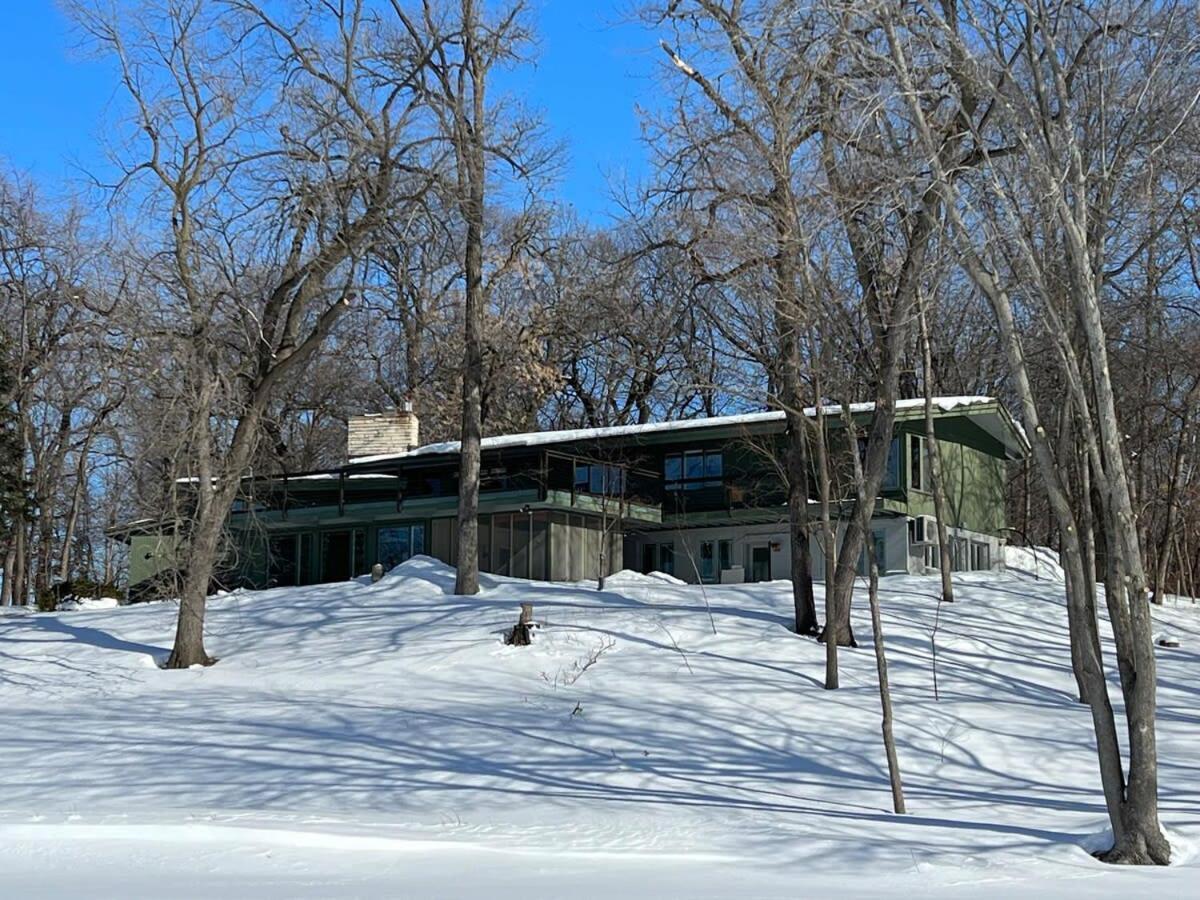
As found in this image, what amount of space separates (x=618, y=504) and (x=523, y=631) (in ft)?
38.2

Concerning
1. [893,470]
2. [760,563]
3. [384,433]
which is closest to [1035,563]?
[893,470]

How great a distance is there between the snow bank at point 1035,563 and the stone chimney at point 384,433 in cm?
1721

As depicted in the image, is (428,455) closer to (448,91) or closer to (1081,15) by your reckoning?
(448,91)

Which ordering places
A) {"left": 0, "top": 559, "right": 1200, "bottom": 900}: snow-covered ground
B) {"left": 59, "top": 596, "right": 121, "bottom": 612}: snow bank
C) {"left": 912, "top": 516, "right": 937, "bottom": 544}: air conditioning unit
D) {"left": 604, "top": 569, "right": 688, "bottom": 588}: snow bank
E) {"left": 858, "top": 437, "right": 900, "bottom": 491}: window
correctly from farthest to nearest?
{"left": 912, "top": 516, "right": 937, "bottom": 544}: air conditioning unit → {"left": 858, "top": 437, "right": 900, "bottom": 491}: window → {"left": 59, "top": 596, "right": 121, "bottom": 612}: snow bank → {"left": 604, "top": 569, "right": 688, "bottom": 588}: snow bank → {"left": 0, "top": 559, "right": 1200, "bottom": 900}: snow-covered ground

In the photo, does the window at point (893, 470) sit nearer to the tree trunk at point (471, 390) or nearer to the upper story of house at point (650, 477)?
the upper story of house at point (650, 477)

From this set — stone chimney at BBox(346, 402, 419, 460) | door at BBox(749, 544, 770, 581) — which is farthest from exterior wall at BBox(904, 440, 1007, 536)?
stone chimney at BBox(346, 402, 419, 460)

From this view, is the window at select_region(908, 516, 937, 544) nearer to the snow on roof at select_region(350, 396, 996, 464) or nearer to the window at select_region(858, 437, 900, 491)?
the window at select_region(858, 437, 900, 491)

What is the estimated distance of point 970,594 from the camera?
91.5 ft

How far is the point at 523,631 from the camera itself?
22.6m

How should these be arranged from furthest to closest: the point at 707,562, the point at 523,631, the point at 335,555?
1. the point at 335,555
2. the point at 707,562
3. the point at 523,631

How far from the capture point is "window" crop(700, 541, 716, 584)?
35.5m

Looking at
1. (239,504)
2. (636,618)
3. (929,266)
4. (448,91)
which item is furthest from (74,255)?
Answer: (929,266)

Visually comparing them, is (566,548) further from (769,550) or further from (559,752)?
(559,752)

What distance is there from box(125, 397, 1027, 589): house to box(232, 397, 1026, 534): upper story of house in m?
0.05
